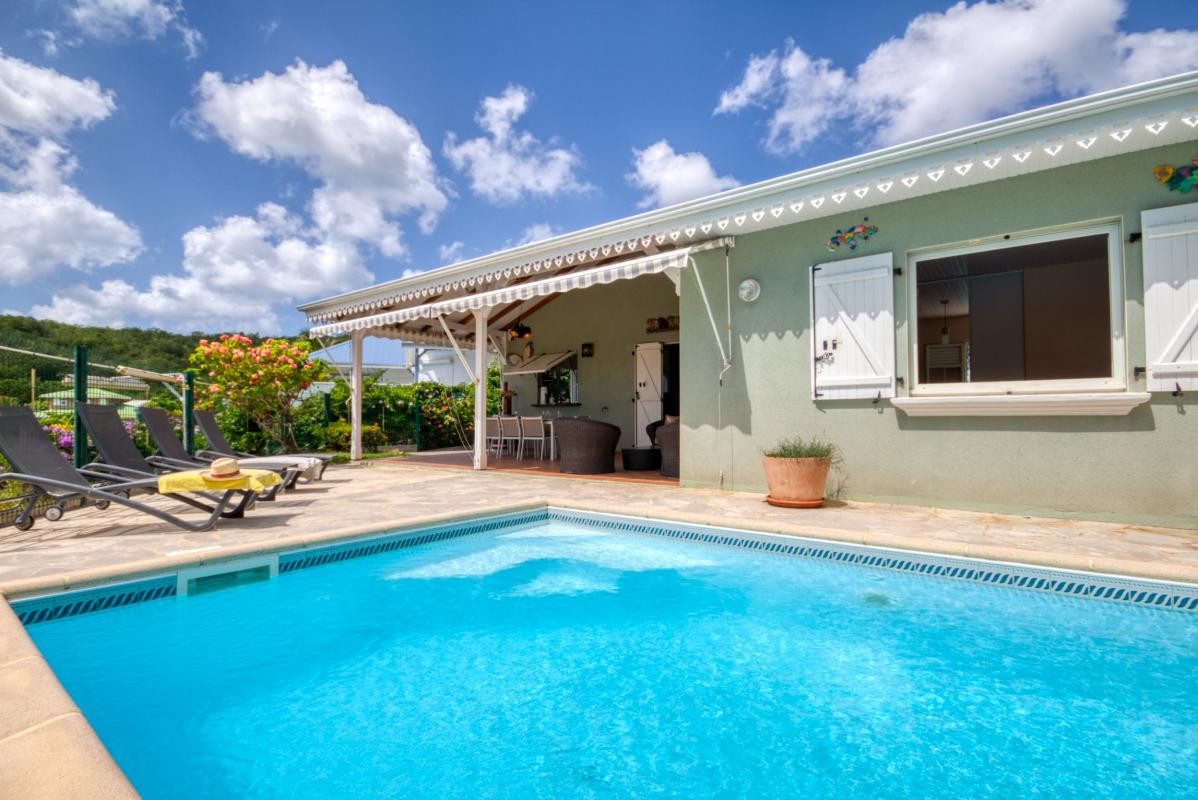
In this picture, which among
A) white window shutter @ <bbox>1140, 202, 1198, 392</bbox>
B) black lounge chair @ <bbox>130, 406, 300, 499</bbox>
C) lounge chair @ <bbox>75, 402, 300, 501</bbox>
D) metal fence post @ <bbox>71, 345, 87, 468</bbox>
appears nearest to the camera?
white window shutter @ <bbox>1140, 202, 1198, 392</bbox>

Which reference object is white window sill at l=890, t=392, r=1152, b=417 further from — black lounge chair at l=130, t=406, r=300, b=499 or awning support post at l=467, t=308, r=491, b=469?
black lounge chair at l=130, t=406, r=300, b=499

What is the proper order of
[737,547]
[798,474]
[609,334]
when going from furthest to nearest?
[609,334] < [798,474] < [737,547]

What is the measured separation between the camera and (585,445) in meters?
8.80

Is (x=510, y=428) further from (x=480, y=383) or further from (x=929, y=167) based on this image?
(x=929, y=167)

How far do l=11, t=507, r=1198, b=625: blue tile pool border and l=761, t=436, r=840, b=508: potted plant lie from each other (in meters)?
1.11

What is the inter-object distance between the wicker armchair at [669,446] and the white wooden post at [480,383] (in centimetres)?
302

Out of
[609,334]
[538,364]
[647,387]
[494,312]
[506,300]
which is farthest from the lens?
[494,312]

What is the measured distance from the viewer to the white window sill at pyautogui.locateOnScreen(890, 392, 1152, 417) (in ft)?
16.1

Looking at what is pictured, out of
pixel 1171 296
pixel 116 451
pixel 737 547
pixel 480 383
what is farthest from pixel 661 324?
pixel 116 451

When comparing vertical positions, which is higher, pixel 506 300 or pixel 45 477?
pixel 506 300

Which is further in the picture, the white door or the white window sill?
the white door

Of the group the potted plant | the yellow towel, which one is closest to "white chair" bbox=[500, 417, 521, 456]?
the potted plant

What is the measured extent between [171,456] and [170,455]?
0.03 meters

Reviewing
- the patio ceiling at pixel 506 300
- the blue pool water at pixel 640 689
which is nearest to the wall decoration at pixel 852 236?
the patio ceiling at pixel 506 300
